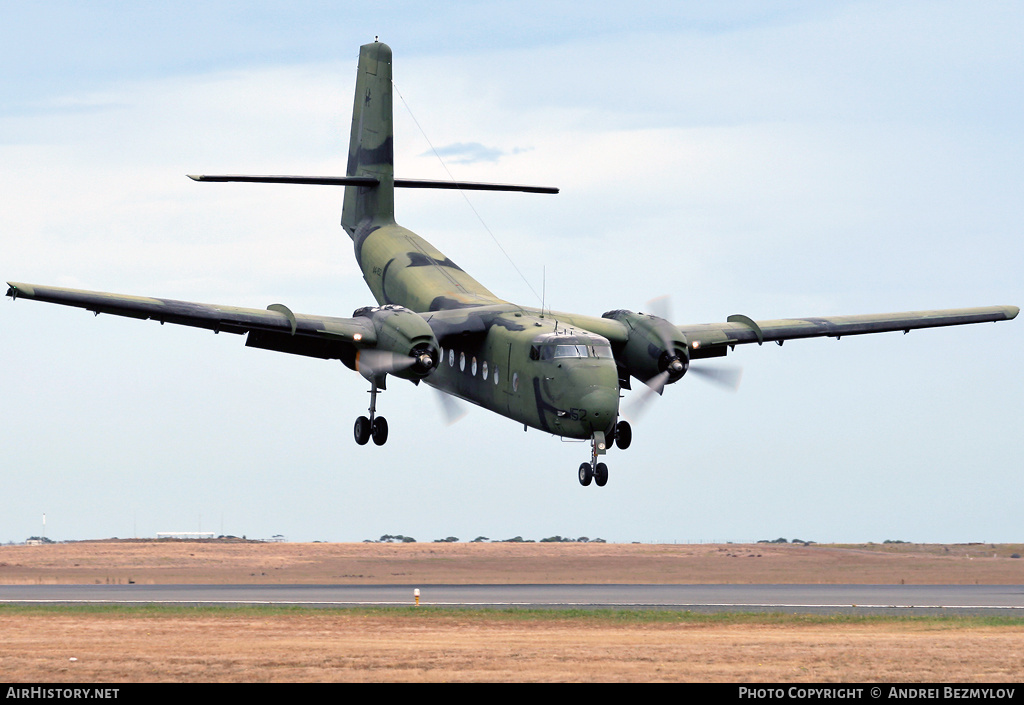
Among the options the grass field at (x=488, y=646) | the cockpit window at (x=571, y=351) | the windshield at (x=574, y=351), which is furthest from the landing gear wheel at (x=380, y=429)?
the cockpit window at (x=571, y=351)

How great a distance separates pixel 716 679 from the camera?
87.9 feet

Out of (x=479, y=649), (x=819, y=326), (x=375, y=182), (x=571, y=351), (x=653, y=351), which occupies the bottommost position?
(x=479, y=649)

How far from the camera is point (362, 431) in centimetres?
4112

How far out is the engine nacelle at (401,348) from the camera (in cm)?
3706

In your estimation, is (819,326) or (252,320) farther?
(819,326)

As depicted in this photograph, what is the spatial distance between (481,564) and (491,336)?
41.8 metres

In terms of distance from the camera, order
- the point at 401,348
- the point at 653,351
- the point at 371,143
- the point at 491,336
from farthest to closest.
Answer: the point at 371,143
the point at 653,351
the point at 491,336
the point at 401,348

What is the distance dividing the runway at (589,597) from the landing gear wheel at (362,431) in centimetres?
641

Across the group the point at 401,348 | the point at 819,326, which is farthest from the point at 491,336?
the point at 819,326

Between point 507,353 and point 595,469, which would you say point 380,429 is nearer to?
point 507,353

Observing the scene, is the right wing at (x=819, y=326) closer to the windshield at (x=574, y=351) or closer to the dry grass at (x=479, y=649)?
the windshield at (x=574, y=351)

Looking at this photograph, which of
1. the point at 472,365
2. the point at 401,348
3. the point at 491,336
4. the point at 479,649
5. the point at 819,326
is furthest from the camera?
the point at 819,326


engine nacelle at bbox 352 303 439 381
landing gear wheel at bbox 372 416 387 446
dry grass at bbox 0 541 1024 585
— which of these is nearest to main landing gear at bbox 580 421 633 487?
engine nacelle at bbox 352 303 439 381
